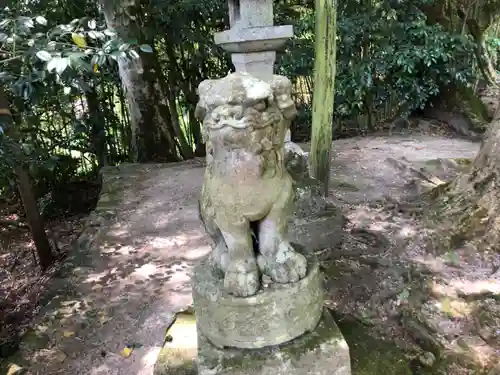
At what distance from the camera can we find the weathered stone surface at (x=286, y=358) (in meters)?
1.53

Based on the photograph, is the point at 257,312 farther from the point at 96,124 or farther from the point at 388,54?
the point at 388,54

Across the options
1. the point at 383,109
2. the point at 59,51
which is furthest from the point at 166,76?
the point at 59,51

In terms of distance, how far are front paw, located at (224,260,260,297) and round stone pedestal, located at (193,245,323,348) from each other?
0.07ft

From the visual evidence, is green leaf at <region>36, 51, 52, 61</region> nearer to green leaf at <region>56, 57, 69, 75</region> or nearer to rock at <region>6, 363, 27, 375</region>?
green leaf at <region>56, 57, 69, 75</region>


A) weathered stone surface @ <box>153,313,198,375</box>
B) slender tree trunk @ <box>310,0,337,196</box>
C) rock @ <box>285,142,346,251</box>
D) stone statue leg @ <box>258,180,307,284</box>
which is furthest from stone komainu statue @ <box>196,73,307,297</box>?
slender tree trunk @ <box>310,0,337,196</box>

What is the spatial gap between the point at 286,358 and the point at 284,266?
0.33 meters

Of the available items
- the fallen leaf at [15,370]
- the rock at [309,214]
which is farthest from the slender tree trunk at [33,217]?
the rock at [309,214]

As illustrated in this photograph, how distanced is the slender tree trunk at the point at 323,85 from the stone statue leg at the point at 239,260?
2.43 m

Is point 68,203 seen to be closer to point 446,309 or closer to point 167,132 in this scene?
point 167,132

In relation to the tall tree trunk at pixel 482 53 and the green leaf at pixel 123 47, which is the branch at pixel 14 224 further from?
the tall tree trunk at pixel 482 53

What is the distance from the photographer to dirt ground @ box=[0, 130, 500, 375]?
2.50m

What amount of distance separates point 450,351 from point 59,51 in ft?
→ 7.98

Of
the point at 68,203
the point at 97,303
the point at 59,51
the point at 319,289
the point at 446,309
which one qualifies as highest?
the point at 59,51

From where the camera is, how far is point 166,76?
7.64 m
